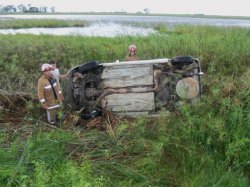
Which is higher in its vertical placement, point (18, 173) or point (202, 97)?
point (202, 97)

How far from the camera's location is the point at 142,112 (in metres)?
6.89

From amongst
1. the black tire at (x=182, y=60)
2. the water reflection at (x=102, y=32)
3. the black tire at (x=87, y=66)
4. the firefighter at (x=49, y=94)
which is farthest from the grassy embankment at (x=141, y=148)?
the water reflection at (x=102, y=32)

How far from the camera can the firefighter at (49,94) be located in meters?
6.61

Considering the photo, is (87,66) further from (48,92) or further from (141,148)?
(141,148)

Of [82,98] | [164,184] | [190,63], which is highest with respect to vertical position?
[190,63]

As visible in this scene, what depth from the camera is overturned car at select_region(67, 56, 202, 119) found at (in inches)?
271

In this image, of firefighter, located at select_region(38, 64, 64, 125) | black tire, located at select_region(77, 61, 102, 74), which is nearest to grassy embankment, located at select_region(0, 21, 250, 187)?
firefighter, located at select_region(38, 64, 64, 125)

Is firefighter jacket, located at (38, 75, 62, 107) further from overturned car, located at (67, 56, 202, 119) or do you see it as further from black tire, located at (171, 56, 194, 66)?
black tire, located at (171, 56, 194, 66)

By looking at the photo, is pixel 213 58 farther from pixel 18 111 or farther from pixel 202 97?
pixel 18 111

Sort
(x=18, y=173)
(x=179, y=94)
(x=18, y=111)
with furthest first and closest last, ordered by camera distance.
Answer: (x=18, y=111) < (x=179, y=94) < (x=18, y=173)

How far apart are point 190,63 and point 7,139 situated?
3194 millimetres

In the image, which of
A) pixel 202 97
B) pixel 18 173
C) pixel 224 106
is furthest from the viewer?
pixel 202 97

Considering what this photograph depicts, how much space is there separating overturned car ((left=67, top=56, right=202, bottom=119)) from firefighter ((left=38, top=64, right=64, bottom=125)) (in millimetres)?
338

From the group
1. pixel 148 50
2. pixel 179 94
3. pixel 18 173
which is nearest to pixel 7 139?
pixel 18 173
